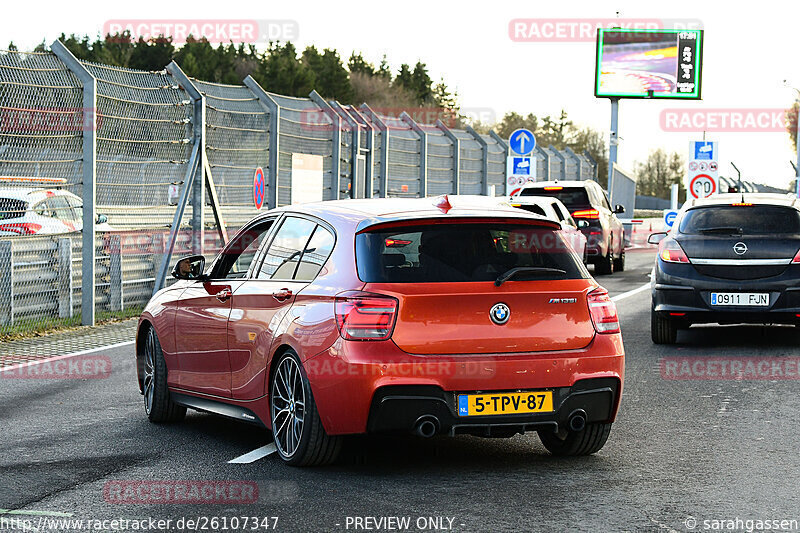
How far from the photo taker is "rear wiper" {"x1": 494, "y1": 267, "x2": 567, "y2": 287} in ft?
21.9

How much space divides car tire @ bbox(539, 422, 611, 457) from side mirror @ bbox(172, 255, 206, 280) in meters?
2.43

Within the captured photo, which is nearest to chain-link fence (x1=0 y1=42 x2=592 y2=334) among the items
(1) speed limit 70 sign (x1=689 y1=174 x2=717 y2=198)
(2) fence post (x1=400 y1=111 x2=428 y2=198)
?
(2) fence post (x1=400 y1=111 x2=428 y2=198)

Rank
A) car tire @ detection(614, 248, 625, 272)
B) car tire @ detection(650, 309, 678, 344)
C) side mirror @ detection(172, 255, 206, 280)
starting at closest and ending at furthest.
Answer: side mirror @ detection(172, 255, 206, 280), car tire @ detection(650, 309, 678, 344), car tire @ detection(614, 248, 625, 272)

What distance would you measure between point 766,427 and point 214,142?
12.4 m

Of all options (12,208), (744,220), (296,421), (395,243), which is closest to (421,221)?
(395,243)

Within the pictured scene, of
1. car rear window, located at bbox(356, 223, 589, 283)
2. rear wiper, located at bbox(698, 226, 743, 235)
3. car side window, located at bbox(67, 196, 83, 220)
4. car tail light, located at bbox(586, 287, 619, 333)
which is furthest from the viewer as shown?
car side window, located at bbox(67, 196, 83, 220)

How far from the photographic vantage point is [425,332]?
256 inches

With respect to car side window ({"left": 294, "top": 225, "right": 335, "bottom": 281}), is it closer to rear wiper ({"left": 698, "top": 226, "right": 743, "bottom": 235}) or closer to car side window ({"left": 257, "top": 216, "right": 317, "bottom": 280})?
car side window ({"left": 257, "top": 216, "right": 317, "bottom": 280})

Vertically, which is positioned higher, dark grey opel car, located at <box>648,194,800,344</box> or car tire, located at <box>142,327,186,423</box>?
dark grey opel car, located at <box>648,194,800,344</box>

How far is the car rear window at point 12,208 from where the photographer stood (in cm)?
1458

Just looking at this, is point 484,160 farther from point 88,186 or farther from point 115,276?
point 88,186

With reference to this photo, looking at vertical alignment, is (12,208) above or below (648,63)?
below

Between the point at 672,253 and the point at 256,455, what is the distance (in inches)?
278

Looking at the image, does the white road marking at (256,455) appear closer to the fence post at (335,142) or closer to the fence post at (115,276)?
the fence post at (115,276)
